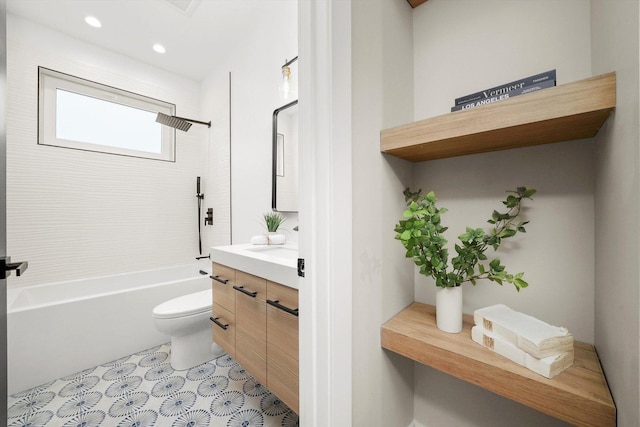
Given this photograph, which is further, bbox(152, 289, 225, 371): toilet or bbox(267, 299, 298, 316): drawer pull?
bbox(152, 289, 225, 371): toilet

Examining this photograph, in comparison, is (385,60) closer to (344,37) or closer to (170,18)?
(344,37)

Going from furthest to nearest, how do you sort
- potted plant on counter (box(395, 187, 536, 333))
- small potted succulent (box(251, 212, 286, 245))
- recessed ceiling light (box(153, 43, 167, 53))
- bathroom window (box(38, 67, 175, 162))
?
recessed ceiling light (box(153, 43, 167, 53)) → bathroom window (box(38, 67, 175, 162)) → small potted succulent (box(251, 212, 286, 245)) → potted plant on counter (box(395, 187, 536, 333))

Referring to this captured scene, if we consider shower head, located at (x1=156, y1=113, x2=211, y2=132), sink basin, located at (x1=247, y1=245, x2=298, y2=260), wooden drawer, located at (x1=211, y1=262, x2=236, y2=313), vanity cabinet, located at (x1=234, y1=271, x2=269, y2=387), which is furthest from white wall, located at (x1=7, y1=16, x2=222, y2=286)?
vanity cabinet, located at (x1=234, y1=271, x2=269, y2=387)

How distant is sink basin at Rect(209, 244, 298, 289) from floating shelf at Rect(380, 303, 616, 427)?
411mm

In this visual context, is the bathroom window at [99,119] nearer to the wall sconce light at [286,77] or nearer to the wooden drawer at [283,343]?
the wall sconce light at [286,77]

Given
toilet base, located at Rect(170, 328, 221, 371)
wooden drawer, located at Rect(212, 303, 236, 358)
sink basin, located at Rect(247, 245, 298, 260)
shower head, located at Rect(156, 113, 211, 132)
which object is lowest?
toilet base, located at Rect(170, 328, 221, 371)

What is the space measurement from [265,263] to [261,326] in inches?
12.7

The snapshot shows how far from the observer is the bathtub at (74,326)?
163cm

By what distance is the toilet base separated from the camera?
1.80m

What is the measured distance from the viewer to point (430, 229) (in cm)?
81

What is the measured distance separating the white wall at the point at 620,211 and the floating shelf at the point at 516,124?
0.03 metres

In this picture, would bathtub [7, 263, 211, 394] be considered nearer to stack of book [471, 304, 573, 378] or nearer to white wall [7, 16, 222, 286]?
white wall [7, 16, 222, 286]

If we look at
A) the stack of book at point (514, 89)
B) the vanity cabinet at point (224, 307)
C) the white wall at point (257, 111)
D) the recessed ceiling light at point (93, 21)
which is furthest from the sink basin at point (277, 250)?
the recessed ceiling light at point (93, 21)

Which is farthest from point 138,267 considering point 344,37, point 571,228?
point 571,228
